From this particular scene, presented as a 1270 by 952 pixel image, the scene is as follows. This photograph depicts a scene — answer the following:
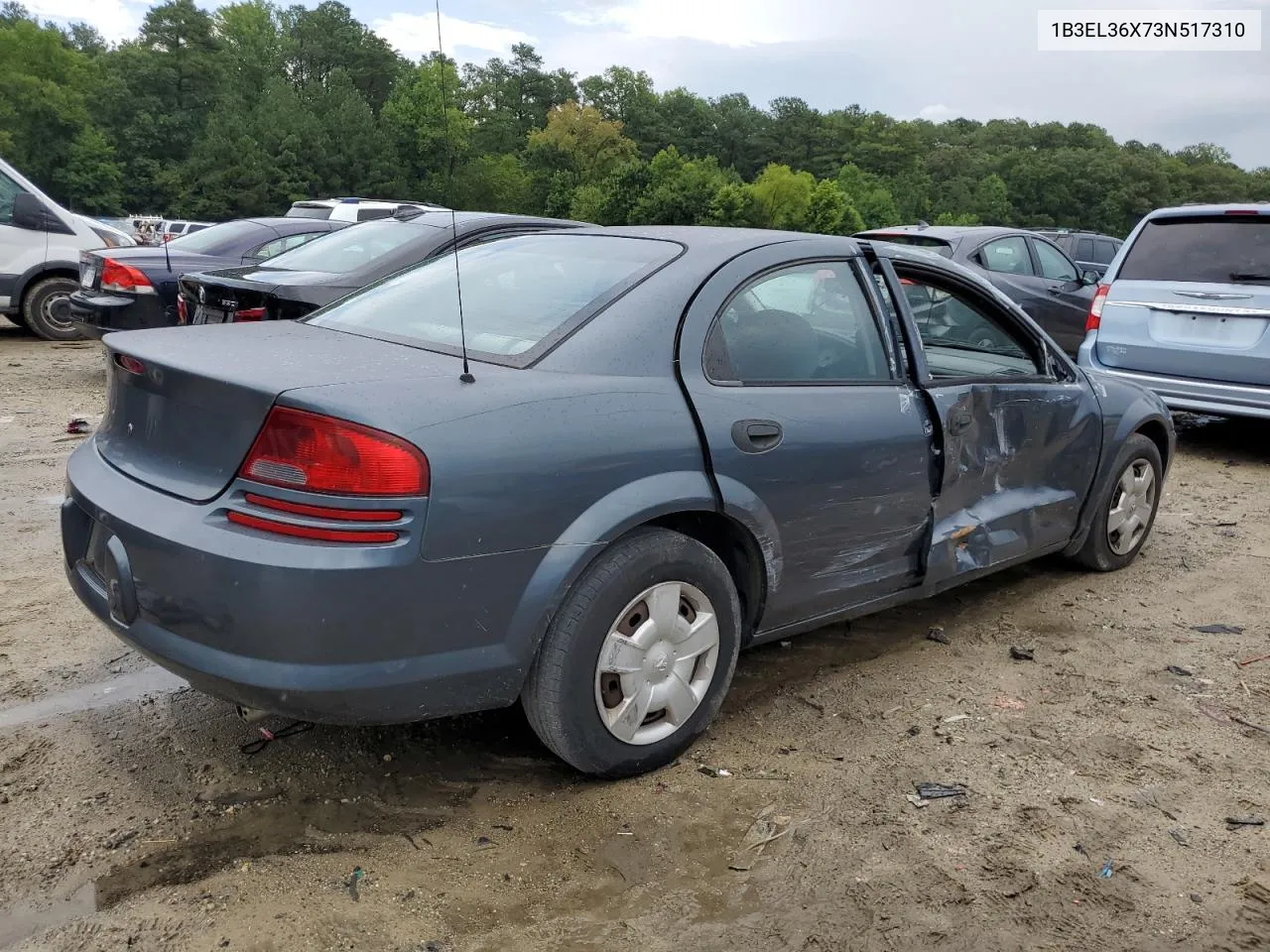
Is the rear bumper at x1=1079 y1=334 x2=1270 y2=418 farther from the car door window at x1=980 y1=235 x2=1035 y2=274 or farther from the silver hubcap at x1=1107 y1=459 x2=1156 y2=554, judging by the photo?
the car door window at x1=980 y1=235 x2=1035 y2=274

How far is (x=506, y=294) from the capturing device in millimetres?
3305

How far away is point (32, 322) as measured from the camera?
1141cm

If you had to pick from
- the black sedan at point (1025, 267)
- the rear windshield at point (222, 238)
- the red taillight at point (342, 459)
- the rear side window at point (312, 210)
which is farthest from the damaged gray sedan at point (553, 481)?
the rear side window at point (312, 210)

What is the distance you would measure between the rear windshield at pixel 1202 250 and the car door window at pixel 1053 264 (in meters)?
2.79

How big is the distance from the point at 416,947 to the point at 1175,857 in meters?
1.87

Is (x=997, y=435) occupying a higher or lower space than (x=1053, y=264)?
lower

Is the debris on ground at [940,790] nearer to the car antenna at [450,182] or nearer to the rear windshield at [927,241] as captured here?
the car antenna at [450,182]

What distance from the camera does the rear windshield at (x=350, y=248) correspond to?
674 centimetres

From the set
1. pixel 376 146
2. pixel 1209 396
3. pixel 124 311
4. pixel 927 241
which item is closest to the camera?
pixel 1209 396

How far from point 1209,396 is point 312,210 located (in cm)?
1286

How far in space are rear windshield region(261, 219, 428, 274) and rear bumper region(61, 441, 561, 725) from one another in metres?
4.31

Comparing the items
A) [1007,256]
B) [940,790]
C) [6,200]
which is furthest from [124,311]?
[1007,256]

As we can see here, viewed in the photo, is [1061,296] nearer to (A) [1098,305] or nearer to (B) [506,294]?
(A) [1098,305]

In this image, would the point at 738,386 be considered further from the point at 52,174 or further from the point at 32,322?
the point at 52,174
